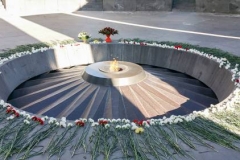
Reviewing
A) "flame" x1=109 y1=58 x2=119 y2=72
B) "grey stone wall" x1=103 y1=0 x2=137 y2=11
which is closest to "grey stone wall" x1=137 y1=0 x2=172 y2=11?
"grey stone wall" x1=103 y1=0 x2=137 y2=11

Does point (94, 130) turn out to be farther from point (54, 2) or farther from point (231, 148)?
point (54, 2)

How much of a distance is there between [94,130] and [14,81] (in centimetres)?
312

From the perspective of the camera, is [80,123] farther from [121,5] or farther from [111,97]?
[121,5]

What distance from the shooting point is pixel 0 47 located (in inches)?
274

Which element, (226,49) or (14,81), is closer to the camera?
(14,81)

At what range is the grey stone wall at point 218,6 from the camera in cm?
1225

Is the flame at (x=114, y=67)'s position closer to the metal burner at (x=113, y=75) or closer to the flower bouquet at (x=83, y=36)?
the metal burner at (x=113, y=75)

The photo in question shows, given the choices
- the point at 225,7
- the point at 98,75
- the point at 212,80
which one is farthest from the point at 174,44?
the point at 225,7

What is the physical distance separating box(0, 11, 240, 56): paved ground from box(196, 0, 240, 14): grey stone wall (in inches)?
20.1

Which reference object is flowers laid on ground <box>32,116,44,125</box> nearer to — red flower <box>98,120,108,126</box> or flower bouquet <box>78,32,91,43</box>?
red flower <box>98,120,108,126</box>

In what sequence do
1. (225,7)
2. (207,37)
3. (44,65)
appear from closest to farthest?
(44,65) → (207,37) → (225,7)

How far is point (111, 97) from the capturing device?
5.11 metres

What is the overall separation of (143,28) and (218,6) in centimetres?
500

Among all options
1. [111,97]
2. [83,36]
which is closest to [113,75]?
[111,97]
